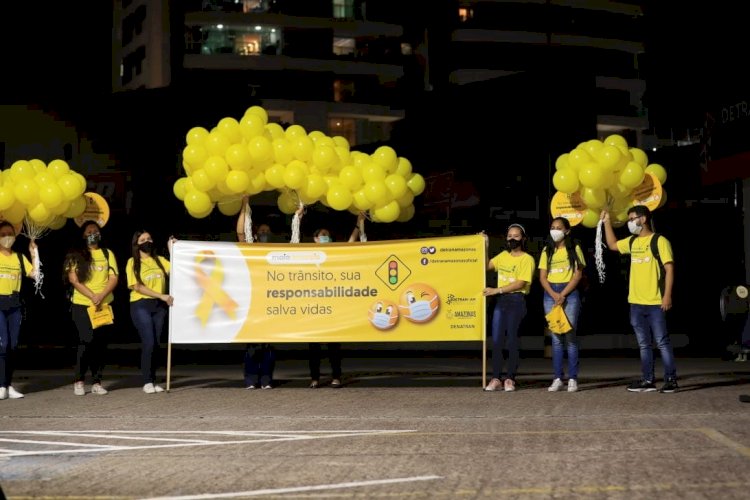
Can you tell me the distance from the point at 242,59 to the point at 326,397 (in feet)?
210

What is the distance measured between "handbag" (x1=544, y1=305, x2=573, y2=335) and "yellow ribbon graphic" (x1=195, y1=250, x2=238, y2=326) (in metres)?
3.73

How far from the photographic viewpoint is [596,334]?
26.3m

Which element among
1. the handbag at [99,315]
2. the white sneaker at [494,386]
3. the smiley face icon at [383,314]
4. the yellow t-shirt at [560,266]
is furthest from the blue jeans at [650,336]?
the handbag at [99,315]

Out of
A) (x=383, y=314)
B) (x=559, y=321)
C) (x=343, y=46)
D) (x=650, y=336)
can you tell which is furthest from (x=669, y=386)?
(x=343, y=46)

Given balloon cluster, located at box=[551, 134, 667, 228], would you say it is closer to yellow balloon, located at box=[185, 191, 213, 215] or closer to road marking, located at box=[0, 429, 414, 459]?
yellow balloon, located at box=[185, 191, 213, 215]

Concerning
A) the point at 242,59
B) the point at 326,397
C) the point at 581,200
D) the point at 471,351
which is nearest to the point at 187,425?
the point at 326,397

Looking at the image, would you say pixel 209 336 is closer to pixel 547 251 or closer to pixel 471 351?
pixel 547 251

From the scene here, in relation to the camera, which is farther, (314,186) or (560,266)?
(314,186)

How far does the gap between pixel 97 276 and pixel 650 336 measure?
252 inches

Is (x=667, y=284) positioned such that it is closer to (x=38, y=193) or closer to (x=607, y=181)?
(x=607, y=181)

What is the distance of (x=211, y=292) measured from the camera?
45.0 feet

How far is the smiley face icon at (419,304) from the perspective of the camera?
44.2 ft

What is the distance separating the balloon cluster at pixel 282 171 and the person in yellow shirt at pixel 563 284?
9.86 ft

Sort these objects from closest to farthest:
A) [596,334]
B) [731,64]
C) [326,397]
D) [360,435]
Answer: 1. [360,435]
2. [326,397]
3. [731,64]
4. [596,334]
